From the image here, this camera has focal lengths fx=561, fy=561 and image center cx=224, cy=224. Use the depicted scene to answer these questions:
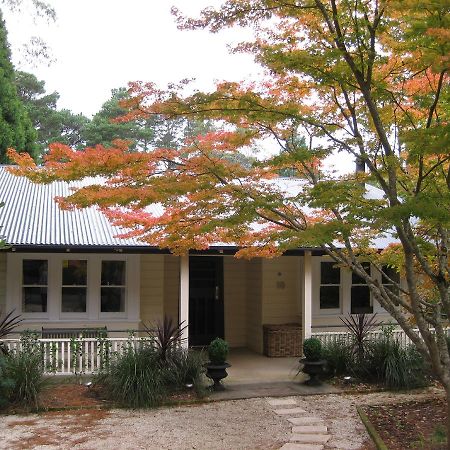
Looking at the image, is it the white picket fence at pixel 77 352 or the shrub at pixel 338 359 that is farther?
the shrub at pixel 338 359

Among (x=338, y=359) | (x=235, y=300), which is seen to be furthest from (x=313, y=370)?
(x=235, y=300)

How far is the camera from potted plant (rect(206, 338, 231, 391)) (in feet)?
30.6

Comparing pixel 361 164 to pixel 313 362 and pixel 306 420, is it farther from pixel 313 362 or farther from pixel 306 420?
pixel 313 362

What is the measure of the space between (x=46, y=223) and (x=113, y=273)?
1.78 m

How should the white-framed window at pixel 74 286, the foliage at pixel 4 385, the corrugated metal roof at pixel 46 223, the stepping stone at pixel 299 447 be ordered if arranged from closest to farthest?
the stepping stone at pixel 299 447, the foliage at pixel 4 385, the corrugated metal roof at pixel 46 223, the white-framed window at pixel 74 286

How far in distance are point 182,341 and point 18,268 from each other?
3.66 metres

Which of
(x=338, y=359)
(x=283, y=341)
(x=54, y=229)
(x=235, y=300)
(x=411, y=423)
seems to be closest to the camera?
(x=411, y=423)

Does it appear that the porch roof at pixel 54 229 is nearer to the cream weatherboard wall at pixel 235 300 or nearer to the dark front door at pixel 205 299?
the dark front door at pixel 205 299

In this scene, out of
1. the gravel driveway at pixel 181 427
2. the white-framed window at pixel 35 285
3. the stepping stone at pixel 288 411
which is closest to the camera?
the gravel driveway at pixel 181 427

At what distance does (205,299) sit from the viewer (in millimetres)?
13594

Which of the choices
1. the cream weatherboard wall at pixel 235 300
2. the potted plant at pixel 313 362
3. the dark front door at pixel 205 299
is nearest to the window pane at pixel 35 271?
the dark front door at pixel 205 299

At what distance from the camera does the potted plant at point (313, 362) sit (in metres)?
9.78

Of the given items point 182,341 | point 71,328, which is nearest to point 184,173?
point 182,341

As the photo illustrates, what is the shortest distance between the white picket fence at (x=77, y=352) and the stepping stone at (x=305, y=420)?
2.92 m
